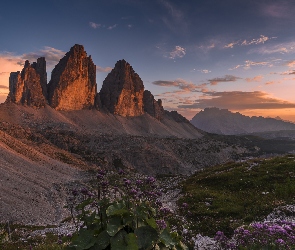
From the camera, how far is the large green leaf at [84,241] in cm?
595

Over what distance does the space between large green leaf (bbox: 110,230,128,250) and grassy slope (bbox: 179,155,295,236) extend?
673 inches

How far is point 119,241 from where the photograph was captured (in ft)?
18.8

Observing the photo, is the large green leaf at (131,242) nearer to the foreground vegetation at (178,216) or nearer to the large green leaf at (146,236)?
the foreground vegetation at (178,216)

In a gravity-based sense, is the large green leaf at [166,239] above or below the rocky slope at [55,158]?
above

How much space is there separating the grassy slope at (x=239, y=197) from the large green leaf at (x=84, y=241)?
56.1ft

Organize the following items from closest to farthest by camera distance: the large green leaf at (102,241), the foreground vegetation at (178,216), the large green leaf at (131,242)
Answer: the large green leaf at (131,242) → the large green leaf at (102,241) → the foreground vegetation at (178,216)

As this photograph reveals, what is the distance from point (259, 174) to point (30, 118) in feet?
528

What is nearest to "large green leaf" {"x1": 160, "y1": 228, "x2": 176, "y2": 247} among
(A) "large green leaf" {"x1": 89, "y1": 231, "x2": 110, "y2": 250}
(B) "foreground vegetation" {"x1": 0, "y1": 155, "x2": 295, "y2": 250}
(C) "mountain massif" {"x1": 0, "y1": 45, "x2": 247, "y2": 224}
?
(B) "foreground vegetation" {"x1": 0, "y1": 155, "x2": 295, "y2": 250}

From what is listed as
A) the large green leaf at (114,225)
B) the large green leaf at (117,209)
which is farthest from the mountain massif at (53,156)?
the large green leaf at (114,225)

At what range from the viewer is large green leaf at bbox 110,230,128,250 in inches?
219

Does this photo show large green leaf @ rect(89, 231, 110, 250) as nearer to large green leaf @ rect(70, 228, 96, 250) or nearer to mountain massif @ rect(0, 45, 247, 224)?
large green leaf @ rect(70, 228, 96, 250)

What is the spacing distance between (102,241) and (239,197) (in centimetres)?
2969

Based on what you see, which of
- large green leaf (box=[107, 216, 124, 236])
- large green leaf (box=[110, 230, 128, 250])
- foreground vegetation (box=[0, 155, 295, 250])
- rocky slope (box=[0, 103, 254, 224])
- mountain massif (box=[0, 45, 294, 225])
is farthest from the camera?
mountain massif (box=[0, 45, 294, 225])

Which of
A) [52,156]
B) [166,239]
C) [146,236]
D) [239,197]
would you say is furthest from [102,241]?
[52,156]
